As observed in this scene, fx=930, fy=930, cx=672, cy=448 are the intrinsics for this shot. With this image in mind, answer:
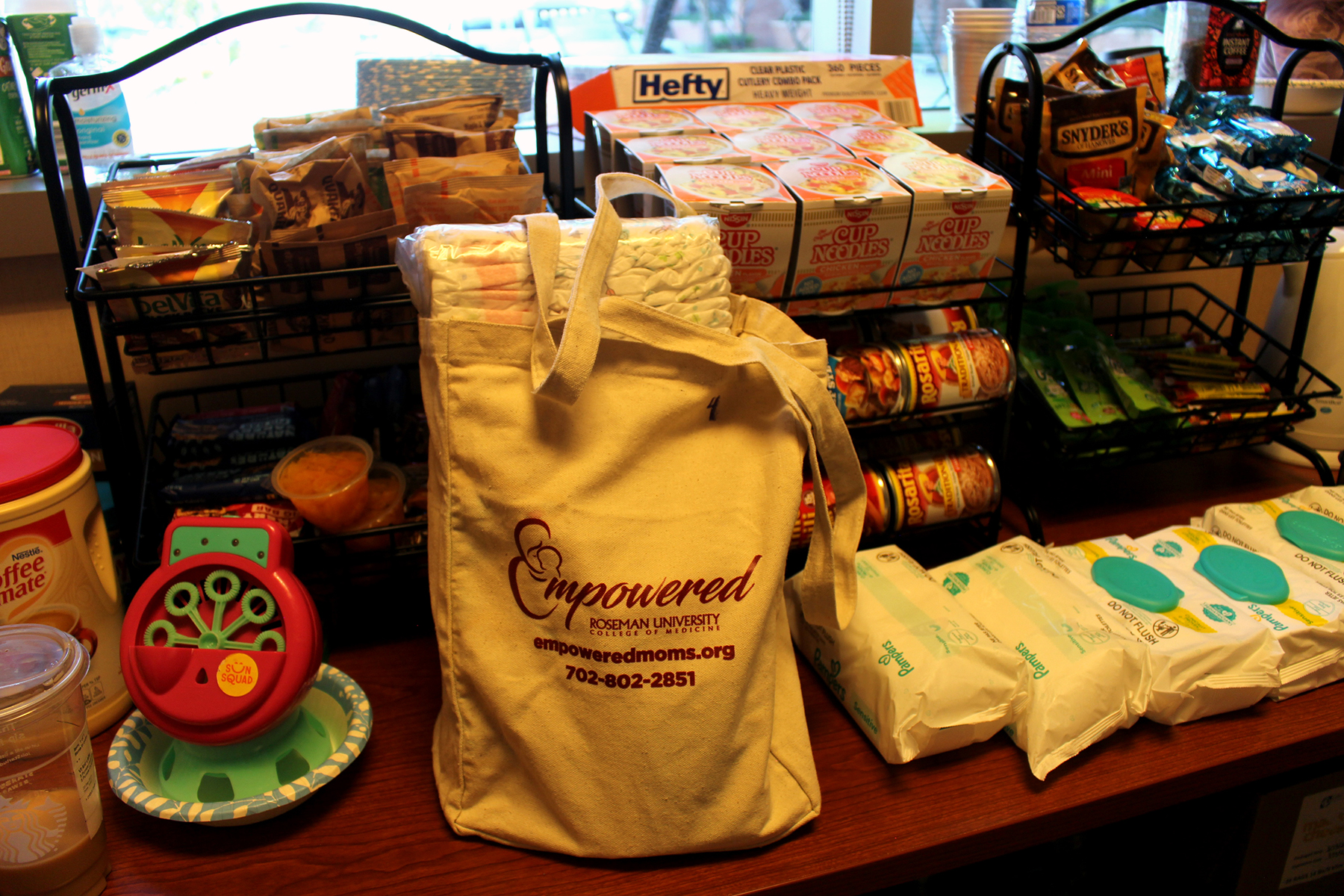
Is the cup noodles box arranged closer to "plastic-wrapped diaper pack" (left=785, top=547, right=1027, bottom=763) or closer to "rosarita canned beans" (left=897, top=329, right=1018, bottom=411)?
"rosarita canned beans" (left=897, top=329, right=1018, bottom=411)

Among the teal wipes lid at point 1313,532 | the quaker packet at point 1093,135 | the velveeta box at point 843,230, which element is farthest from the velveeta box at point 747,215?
the teal wipes lid at point 1313,532

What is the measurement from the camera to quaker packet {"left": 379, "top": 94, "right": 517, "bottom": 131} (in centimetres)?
98

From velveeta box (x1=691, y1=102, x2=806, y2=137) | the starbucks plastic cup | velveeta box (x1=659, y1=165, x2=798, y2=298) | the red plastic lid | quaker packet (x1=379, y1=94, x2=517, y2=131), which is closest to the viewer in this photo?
the starbucks plastic cup

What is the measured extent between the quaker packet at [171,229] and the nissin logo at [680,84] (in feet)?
1.93

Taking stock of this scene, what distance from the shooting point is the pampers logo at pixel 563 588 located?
0.71 m

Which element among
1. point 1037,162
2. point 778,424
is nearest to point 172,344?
point 778,424

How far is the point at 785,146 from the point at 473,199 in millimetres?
377

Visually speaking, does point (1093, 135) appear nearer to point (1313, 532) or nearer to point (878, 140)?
point (878, 140)

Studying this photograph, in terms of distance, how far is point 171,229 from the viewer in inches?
32.7

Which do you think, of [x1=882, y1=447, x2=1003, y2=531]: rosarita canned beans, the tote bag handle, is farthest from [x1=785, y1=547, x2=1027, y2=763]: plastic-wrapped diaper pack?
Answer: the tote bag handle

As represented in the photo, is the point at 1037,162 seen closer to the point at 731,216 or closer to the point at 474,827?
the point at 731,216

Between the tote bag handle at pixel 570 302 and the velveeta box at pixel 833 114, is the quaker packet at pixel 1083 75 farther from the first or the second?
the tote bag handle at pixel 570 302

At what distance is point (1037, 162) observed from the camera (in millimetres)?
1070

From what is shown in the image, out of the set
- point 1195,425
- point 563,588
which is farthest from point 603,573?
point 1195,425
